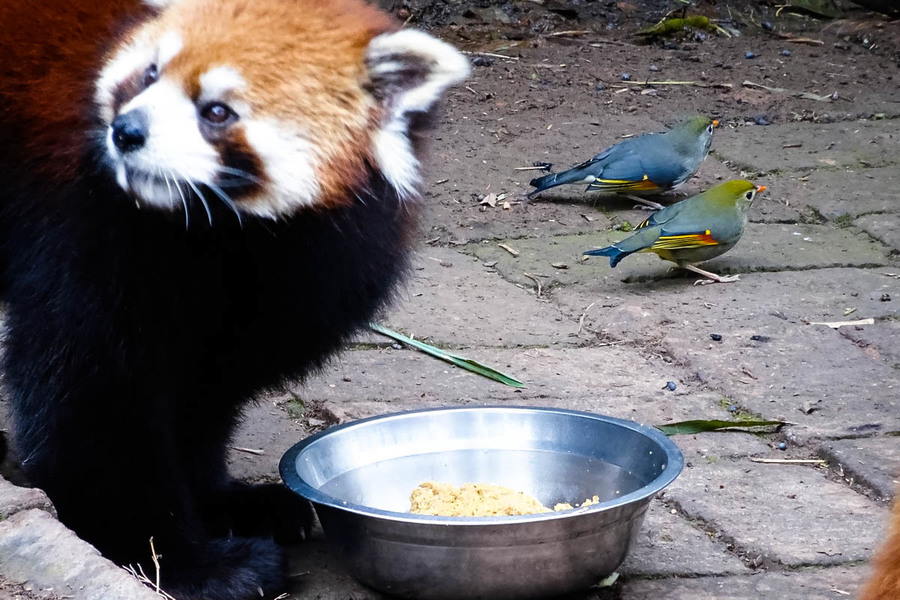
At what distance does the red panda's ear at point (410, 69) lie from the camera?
2482 millimetres

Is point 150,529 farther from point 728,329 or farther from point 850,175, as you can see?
point 850,175

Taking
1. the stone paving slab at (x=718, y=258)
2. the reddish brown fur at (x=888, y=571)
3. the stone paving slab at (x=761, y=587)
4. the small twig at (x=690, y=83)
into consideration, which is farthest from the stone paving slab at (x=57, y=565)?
the small twig at (x=690, y=83)

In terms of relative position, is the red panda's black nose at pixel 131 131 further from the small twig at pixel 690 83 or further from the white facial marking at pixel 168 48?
the small twig at pixel 690 83

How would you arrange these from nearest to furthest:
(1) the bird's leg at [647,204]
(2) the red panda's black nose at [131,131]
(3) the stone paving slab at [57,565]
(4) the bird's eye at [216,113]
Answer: (3) the stone paving slab at [57,565]
(2) the red panda's black nose at [131,131]
(4) the bird's eye at [216,113]
(1) the bird's leg at [647,204]

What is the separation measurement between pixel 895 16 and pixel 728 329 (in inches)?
207

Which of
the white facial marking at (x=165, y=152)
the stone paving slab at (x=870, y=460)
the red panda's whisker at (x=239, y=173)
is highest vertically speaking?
the white facial marking at (x=165, y=152)

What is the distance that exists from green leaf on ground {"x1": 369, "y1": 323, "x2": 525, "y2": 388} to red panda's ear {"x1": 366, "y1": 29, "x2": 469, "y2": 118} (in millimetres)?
1214

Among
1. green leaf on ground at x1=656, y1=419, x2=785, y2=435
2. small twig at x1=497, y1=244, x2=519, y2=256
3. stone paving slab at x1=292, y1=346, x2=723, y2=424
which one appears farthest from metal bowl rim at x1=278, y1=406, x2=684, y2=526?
small twig at x1=497, y1=244, x2=519, y2=256

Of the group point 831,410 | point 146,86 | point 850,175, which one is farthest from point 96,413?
point 850,175

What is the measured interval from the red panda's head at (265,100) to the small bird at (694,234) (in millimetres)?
2180

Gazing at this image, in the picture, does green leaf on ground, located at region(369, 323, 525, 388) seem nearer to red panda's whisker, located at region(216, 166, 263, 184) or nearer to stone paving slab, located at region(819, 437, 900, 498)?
stone paving slab, located at region(819, 437, 900, 498)

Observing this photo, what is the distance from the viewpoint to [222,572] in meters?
2.58

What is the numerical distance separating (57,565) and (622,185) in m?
3.72

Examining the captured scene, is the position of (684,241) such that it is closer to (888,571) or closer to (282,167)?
(282,167)
